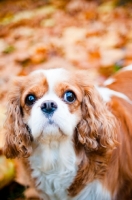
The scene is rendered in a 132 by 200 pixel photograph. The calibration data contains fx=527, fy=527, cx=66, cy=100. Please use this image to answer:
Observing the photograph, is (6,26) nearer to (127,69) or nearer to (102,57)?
(102,57)

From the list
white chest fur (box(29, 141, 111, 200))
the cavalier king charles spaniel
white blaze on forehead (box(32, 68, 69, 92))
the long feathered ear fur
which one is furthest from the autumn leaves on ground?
white blaze on forehead (box(32, 68, 69, 92))

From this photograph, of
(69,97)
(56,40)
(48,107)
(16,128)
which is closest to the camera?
(48,107)

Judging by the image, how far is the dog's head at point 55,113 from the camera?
2639mm

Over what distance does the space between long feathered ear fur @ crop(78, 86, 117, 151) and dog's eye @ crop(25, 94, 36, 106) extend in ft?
0.91

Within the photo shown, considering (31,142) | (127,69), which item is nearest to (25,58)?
(127,69)

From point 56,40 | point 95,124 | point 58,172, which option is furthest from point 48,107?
point 56,40

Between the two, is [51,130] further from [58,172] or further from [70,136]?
[58,172]

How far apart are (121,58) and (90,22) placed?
1.47 m

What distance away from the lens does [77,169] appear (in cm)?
291

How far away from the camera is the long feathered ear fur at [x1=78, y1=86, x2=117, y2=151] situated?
2.82 m

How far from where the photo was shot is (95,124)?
9.37 feet

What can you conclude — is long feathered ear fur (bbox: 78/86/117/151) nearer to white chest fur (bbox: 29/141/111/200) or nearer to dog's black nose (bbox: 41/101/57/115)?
white chest fur (bbox: 29/141/111/200)

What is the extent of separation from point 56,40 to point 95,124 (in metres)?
2.47

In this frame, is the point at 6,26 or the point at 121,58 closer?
the point at 121,58
